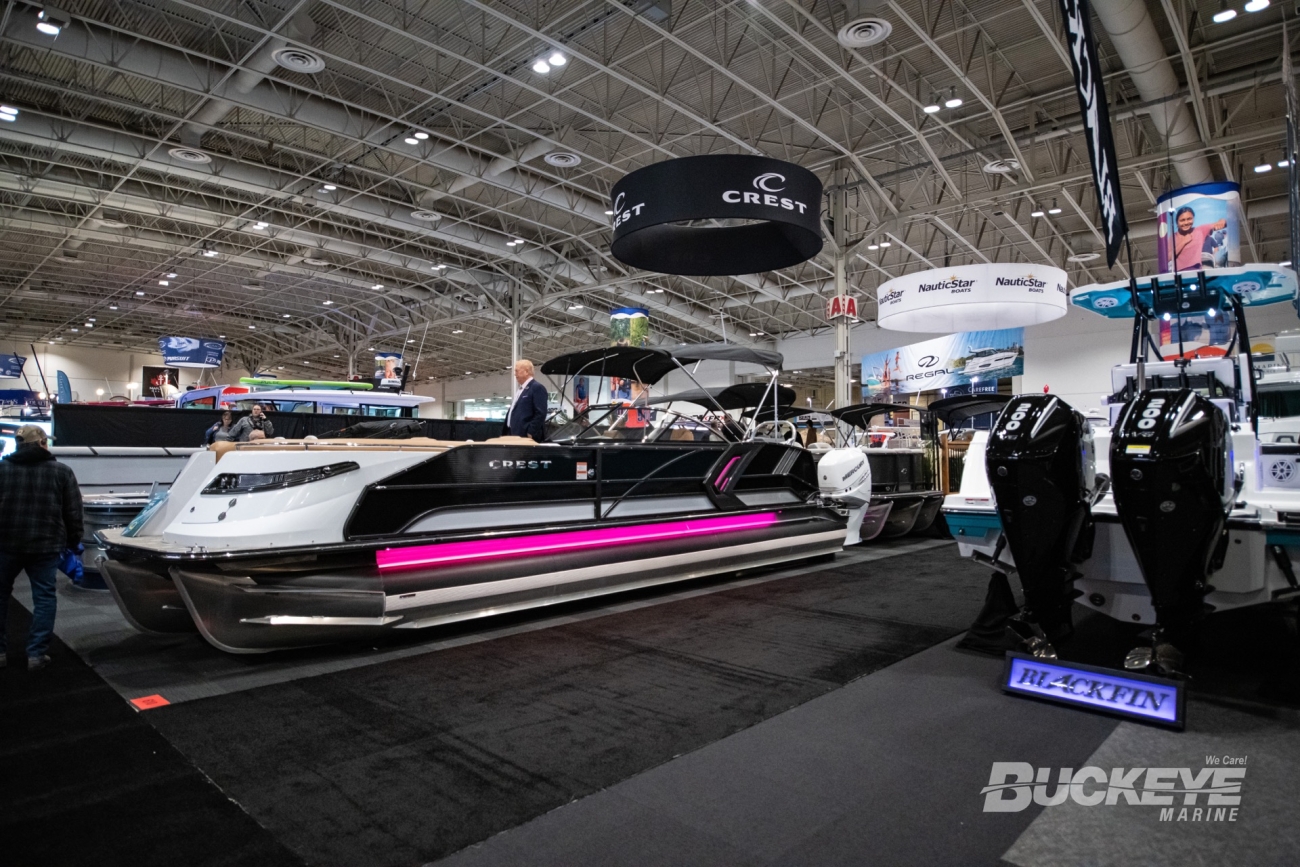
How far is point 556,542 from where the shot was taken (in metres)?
4.39

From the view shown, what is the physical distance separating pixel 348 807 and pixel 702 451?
3.90 m

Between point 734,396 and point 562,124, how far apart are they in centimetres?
800

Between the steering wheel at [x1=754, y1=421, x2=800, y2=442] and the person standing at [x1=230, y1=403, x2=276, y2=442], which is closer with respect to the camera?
the steering wheel at [x1=754, y1=421, x2=800, y2=442]

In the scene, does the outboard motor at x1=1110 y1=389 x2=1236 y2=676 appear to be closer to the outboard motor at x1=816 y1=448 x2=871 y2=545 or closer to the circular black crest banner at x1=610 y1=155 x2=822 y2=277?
the circular black crest banner at x1=610 y1=155 x2=822 y2=277

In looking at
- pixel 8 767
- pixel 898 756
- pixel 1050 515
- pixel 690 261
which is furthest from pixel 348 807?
pixel 690 261

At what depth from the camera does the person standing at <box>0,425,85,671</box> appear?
11.0ft

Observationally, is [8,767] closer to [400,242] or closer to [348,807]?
[348,807]

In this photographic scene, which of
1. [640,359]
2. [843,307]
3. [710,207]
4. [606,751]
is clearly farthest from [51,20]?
[843,307]

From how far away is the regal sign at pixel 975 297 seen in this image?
33.0 ft

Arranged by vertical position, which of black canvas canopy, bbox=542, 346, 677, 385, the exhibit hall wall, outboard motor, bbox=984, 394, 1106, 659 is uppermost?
the exhibit hall wall

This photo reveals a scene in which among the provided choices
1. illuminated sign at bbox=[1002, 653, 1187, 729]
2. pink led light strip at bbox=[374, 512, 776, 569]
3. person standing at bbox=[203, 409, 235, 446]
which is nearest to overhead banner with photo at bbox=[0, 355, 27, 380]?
person standing at bbox=[203, 409, 235, 446]

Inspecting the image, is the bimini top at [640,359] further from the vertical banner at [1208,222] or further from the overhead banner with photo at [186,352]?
the overhead banner with photo at [186,352]

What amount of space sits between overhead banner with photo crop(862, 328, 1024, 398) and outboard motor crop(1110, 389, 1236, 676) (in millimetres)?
14402

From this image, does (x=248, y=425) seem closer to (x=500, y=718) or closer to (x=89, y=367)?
(x=500, y=718)
